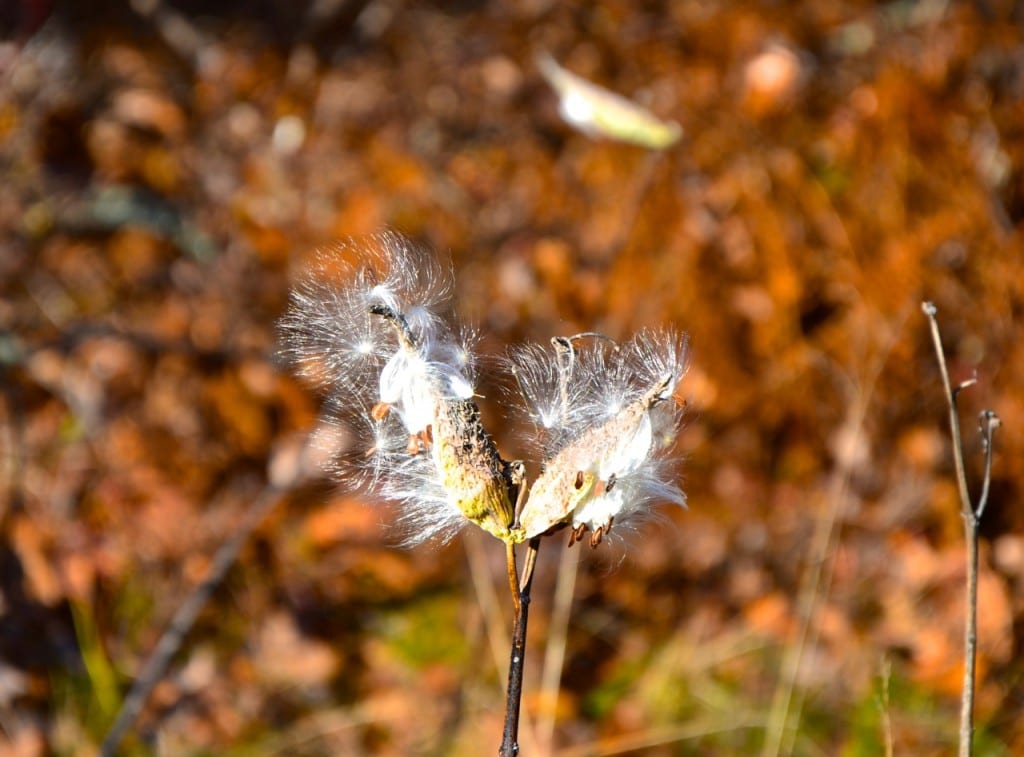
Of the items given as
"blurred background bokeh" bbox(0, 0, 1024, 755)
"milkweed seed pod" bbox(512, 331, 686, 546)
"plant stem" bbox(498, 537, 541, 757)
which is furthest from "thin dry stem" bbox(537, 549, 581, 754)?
"plant stem" bbox(498, 537, 541, 757)

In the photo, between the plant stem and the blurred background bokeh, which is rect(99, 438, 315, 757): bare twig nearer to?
the blurred background bokeh

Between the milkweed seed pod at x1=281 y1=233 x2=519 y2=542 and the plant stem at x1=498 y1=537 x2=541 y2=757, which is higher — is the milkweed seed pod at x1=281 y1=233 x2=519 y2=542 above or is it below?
above

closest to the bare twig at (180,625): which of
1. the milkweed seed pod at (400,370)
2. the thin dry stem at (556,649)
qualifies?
the thin dry stem at (556,649)

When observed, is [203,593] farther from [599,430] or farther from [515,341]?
[599,430]

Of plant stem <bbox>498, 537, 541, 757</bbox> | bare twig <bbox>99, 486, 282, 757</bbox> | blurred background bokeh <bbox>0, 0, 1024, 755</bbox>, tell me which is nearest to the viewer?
plant stem <bbox>498, 537, 541, 757</bbox>

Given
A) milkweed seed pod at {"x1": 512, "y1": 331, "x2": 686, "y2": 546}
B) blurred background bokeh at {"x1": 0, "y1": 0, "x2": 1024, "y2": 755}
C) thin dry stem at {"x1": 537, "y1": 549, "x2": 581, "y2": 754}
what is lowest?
milkweed seed pod at {"x1": 512, "y1": 331, "x2": 686, "y2": 546}

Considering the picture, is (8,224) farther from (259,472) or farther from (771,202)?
(771,202)

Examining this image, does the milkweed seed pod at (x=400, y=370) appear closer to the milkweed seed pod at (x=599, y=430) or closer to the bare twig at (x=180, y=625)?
the milkweed seed pod at (x=599, y=430)

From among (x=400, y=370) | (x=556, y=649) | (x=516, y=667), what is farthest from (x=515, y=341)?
(x=516, y=667)
